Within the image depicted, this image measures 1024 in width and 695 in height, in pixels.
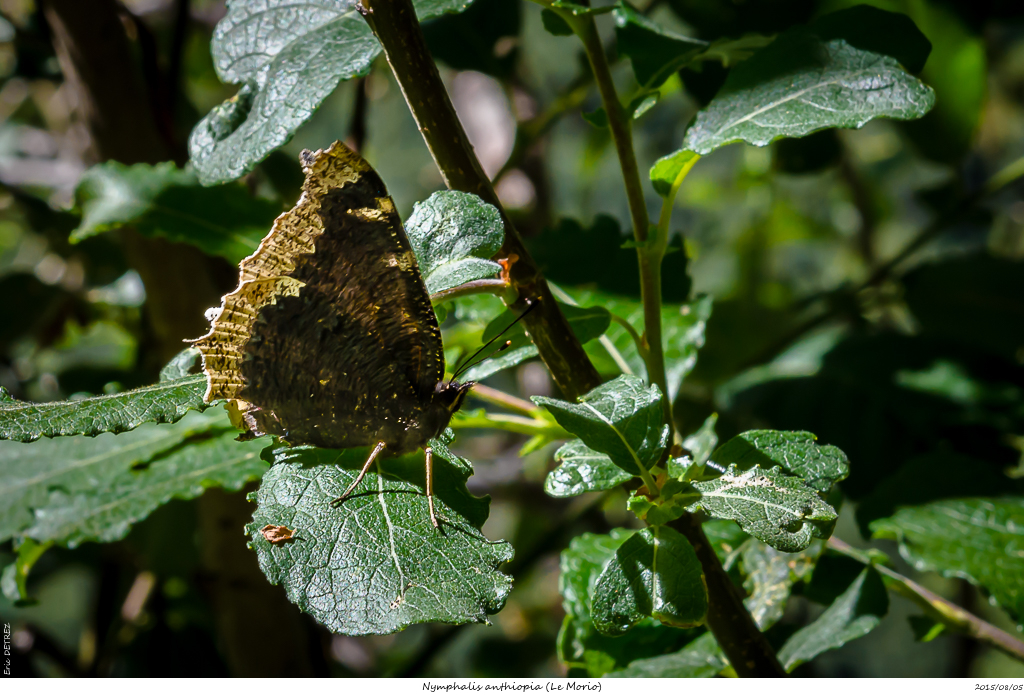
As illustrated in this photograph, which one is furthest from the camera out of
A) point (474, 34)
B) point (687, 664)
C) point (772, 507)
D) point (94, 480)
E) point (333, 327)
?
point (474, 34)

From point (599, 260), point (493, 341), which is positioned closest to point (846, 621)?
point (493, 341)

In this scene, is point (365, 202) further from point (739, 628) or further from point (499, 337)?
point (739, 628)

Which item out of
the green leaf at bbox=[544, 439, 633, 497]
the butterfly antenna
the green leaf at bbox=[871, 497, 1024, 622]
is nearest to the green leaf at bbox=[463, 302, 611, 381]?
the butterfly antenna

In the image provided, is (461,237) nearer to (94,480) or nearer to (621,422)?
(621,422)

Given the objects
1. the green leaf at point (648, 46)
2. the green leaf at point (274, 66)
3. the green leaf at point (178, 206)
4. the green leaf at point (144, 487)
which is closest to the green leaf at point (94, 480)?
the green leaf at point (144, 487)

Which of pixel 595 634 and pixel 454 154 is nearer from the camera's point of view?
pixel 454 154
